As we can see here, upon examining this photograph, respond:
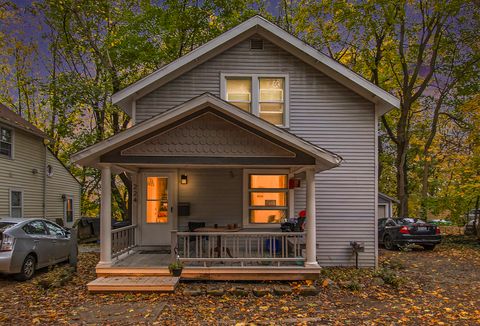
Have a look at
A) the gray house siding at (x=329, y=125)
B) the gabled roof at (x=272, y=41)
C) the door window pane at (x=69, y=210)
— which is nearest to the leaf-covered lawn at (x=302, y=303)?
the gray house siding at (x=329, y=125)

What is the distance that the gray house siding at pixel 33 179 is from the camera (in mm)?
17141

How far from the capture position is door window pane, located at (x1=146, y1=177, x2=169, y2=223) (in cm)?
1152

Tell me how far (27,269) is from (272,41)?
895 centimetres

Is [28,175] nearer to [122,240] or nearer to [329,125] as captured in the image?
[122,240]

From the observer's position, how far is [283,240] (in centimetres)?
925

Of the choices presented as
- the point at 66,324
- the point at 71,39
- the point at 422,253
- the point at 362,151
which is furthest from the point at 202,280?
the point at 71,39

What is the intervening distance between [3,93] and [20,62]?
9.11ft

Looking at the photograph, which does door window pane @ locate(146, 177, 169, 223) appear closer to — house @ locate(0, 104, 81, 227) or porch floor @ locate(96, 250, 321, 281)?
porch floor @ locate(96, 250, 321, 281)

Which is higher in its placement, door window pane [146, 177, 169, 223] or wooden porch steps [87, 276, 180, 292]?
door window pane [146, 177, 169, 223]

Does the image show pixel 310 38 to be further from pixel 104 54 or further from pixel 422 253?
pixel 422 253

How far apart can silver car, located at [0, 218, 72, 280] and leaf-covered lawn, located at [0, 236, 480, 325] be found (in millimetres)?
475

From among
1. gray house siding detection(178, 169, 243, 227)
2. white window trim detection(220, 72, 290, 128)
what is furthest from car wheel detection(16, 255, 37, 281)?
white window trim detection(220, 72, 290, 128)

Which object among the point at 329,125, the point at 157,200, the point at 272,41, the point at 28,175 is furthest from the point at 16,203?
the point at 329,125

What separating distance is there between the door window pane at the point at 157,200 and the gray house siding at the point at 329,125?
2.53m
